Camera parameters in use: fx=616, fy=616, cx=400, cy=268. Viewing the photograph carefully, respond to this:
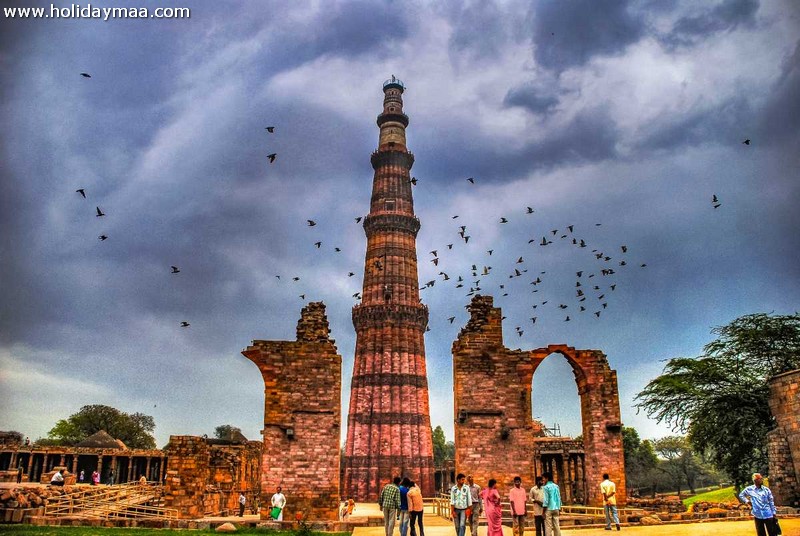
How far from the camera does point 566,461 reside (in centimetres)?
2908

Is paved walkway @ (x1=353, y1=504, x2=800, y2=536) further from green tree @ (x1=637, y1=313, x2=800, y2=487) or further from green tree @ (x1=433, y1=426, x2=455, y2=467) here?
green tree @ (x1=433, y1=426, x2=455, y2=467)

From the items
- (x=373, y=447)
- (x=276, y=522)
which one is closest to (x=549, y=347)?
(x=276, y=522)

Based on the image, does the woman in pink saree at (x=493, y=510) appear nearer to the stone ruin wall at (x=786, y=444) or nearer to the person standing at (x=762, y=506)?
the person standing at (x=762, y=506)

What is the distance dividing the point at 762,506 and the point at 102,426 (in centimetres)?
6770

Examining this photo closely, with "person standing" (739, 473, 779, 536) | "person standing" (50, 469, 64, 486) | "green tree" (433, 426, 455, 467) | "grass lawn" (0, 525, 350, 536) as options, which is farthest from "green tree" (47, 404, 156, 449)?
"person standing" (739, 473, 779, 536)

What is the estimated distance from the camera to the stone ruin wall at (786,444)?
16609mm

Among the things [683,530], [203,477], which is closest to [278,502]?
[203,477]

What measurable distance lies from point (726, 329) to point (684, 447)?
135ft

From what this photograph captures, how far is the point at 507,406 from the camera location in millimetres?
16281

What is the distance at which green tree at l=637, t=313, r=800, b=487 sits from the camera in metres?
22.6

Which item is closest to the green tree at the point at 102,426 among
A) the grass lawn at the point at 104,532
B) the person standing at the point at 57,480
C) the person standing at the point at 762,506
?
the person standing at the point at 57,480

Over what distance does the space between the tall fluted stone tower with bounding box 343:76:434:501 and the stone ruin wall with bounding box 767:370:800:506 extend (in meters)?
21.5

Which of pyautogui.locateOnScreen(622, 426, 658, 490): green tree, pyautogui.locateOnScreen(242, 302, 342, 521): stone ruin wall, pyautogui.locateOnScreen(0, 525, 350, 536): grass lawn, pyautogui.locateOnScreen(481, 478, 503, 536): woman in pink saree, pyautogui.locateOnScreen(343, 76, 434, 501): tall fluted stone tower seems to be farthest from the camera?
pyautogui.locateOnScreen(622, 426, 658, 490): green tree

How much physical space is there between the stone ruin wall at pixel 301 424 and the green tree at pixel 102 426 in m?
54.6
